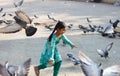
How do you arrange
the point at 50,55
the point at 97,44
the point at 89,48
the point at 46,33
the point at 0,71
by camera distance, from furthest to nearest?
1. the point at 46,33
2. the point at 97,44
3. the point at 89,48
4. the point at 50,55
5. the point at 0,71

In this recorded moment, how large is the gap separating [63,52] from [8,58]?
1.44 metres

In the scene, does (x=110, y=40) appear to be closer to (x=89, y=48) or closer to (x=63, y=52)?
(x=89, y=48)

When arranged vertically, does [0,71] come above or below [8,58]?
above

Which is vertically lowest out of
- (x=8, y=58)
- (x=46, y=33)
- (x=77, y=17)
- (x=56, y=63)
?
(x=77, y=17)

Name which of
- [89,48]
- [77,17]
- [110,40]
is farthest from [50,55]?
[77,17]

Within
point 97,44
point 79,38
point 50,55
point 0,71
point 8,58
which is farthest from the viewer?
point 79,38

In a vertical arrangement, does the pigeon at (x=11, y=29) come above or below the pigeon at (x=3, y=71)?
above

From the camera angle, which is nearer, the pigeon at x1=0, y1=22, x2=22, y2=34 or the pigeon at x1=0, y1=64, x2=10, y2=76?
the pigeon at x1=0, y1=64, x2=10, y2=76

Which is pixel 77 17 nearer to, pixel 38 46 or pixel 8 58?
pixel 38 46

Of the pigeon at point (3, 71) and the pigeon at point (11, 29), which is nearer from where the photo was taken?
the pigeon at point (3, 71)

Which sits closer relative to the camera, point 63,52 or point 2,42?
point 63,52

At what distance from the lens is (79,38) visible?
10734 mm

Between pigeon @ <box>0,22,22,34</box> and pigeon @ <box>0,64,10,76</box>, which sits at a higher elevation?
pigeon @ <box>0,22,22,34</box>

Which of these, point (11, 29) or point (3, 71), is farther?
point (11, 29)
